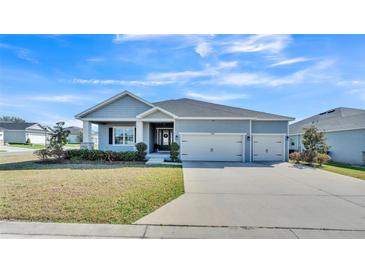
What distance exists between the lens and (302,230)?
363cm

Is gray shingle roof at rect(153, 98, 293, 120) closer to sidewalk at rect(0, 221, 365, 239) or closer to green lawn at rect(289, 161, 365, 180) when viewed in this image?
green lawn at rect(289, 161, 365, 180)

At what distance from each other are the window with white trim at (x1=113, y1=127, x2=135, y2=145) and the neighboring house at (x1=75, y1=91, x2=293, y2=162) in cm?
115

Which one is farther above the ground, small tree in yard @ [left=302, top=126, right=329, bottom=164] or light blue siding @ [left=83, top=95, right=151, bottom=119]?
light blue siding @ [left=83, top=95, right=151, bottom=119]

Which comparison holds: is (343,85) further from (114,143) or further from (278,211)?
(114,143)

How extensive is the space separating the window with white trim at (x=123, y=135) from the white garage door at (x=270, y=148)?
10343 mm

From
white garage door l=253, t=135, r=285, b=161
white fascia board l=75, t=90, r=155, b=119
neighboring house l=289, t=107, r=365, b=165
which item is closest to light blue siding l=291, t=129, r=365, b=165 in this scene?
neighboring house l=289, t=107, r=365, b=165

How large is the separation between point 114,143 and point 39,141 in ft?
120

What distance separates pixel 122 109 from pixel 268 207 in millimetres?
12569

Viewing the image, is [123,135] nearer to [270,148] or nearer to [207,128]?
[207,128]

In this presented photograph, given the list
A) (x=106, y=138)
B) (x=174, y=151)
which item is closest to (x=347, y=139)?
(x=174, y=151)

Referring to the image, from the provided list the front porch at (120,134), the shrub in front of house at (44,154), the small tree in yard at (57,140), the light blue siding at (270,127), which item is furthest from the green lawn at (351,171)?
the shrub in front of house at (44,154)

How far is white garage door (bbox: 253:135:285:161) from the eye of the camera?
48.1ft

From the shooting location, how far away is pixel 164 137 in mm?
17828

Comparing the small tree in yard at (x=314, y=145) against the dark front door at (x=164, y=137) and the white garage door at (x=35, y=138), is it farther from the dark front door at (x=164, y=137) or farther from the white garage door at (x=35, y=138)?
the white garage door at (x=35, y=138)
